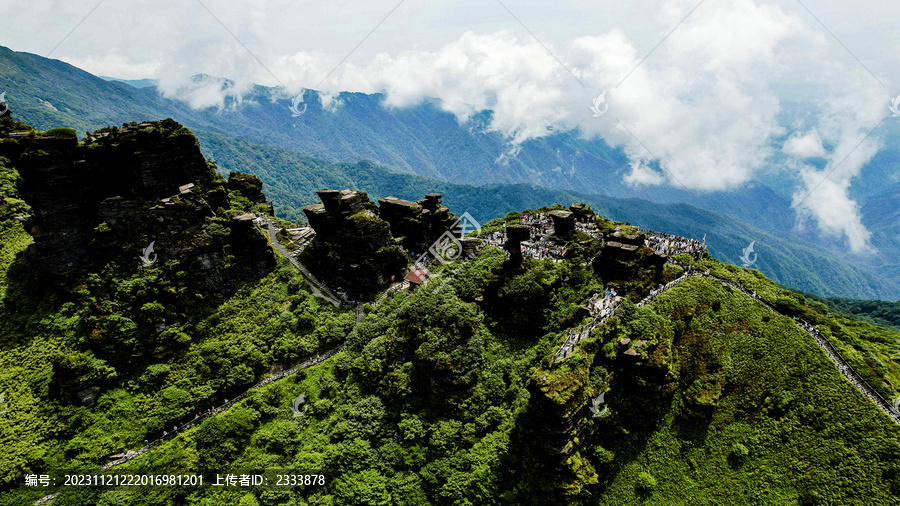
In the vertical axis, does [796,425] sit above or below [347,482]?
above

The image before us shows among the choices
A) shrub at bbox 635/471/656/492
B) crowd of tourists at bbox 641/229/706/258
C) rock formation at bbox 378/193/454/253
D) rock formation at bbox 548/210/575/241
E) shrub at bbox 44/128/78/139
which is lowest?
shrub at bbox 635/471/656/492

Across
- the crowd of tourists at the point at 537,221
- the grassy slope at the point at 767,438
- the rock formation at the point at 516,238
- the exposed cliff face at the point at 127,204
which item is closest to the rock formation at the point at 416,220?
the crowd of tourists at the point at 537,221

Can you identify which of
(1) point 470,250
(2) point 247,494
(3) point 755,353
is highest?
(1) point 470,250

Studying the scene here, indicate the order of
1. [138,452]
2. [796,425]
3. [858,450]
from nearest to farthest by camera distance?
[858,450]
[796,425]
[138,452]

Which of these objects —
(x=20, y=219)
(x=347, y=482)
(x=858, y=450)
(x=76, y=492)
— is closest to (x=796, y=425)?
(x=858, y=450)

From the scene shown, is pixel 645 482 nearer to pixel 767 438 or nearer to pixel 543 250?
pixel 767 438

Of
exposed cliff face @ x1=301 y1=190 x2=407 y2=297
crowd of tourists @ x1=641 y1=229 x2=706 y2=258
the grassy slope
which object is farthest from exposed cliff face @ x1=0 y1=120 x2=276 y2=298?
crowd of tourists @ x1=641 y1=229 x2=706 y2=258

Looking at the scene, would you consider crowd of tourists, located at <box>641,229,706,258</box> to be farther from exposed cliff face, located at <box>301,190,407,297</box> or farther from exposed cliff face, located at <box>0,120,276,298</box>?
exposed cliff face, located at <box>0,120,276,298</box>

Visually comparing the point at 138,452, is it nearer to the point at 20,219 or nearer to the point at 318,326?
the point at 318,326
